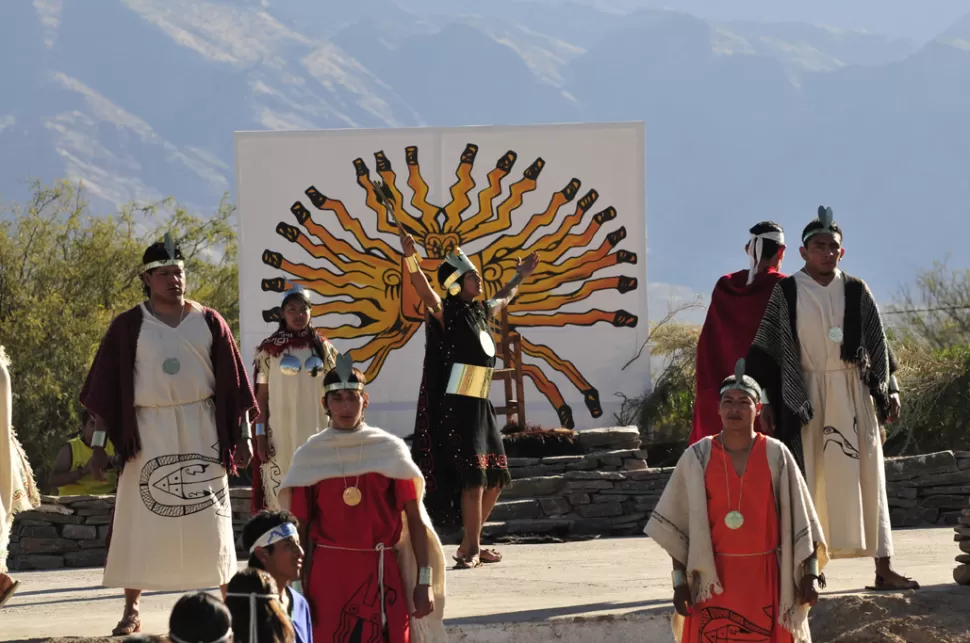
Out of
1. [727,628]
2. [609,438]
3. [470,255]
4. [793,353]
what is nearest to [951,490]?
[609,438]

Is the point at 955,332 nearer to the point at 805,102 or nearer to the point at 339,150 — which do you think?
the point at 339,150

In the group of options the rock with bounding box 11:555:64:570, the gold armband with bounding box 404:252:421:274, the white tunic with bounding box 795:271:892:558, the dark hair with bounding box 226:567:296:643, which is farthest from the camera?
the rock with bounding box 11:555:64:570

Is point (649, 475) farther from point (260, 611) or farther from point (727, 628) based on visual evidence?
point (260, 611)

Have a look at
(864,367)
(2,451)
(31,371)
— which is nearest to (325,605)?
(2,451)

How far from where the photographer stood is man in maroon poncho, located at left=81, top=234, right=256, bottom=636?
24.9ft

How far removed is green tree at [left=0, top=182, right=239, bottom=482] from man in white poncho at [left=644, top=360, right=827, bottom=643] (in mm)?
15350

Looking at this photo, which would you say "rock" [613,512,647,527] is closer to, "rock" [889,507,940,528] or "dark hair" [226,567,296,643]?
"rock" [889,507,940,528]

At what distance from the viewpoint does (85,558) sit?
12930mm

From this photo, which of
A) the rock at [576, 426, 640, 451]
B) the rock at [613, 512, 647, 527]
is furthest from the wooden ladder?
the rock at [613, 512, 647, 527]

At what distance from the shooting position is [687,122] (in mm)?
199625

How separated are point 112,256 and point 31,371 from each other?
240cm

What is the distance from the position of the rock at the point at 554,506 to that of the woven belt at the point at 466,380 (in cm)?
371

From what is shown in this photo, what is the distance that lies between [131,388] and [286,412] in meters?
2.61

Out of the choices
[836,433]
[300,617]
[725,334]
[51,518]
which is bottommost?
[51,518]
